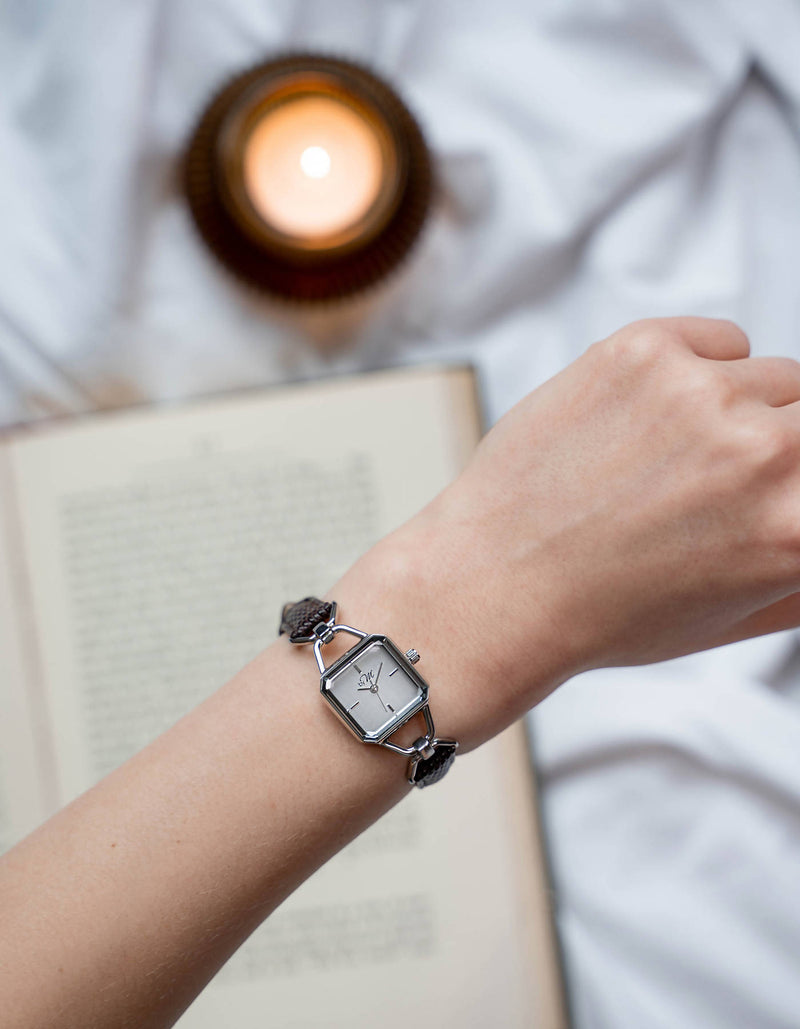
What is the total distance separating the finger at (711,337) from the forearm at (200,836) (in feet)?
0.66

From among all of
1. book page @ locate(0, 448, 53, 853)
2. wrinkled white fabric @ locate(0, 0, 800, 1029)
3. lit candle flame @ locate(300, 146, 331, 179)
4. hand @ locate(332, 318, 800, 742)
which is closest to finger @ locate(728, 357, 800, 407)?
hand @ locate(332, 318, 800, 742)

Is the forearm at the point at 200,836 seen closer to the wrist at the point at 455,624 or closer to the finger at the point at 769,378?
the wrist at the point at 455,624

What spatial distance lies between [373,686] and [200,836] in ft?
0.39

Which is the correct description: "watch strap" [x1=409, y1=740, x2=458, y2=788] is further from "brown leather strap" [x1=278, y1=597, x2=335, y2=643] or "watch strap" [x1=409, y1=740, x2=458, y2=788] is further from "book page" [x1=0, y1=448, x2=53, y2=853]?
"book page" [x1=0, y1=448, x2=53, y2=853]

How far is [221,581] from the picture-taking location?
2.43ft

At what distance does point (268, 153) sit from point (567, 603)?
448 millimetres

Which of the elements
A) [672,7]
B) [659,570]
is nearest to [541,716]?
[659,570]

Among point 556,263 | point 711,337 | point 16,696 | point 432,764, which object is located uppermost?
point 556,263

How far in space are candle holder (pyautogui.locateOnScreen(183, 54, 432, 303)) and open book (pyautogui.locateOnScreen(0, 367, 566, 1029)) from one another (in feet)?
0.34

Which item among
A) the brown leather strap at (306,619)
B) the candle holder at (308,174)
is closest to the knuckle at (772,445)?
the brown leather strap at (306,619)

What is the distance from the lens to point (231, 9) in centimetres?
77

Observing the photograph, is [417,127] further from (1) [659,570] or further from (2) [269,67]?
(1) [659,570]

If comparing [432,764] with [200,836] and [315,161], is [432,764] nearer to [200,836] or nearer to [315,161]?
[200,836]

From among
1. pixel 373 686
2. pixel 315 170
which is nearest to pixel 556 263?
pixel 315 170
